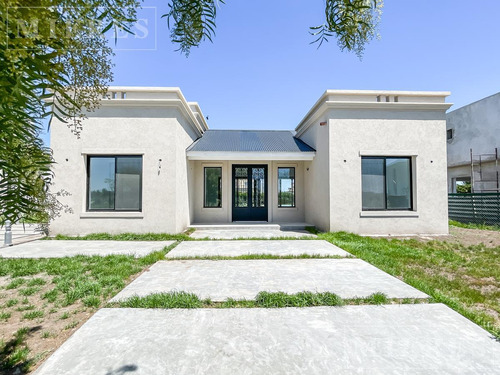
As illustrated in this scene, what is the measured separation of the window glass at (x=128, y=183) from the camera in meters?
8.91

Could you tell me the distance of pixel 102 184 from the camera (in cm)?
898

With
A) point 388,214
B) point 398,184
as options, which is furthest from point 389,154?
point 388,214

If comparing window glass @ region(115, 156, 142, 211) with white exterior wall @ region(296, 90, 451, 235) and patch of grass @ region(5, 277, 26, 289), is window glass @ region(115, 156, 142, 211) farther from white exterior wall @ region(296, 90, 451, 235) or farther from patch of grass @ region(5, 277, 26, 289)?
white exterior wall @ region(296, 90, 451, 235)

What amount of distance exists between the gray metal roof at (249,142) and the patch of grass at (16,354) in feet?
28.7

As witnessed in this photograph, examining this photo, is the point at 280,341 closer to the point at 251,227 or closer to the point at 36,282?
the point at 36,282

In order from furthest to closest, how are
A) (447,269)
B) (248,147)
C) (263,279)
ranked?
(248,147), (447,269), (263,279)

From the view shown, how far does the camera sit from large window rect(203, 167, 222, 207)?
1187 centimetres

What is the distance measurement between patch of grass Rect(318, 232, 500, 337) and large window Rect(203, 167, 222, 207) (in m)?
5.51

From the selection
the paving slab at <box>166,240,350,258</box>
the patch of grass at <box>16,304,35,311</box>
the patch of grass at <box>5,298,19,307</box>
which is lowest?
the patch of grass at <box>16,304,35,311</box>

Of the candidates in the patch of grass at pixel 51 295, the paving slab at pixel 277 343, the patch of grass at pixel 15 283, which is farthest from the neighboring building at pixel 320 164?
the paving slab at pixel 277 343

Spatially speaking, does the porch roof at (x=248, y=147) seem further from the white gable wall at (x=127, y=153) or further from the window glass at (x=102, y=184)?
the window glass at (x=102, y=184)

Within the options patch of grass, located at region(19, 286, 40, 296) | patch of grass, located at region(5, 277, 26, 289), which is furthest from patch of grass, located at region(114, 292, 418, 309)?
patch of grass, located at region(5, 277, 26, 289)

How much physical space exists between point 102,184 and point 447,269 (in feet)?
35.5

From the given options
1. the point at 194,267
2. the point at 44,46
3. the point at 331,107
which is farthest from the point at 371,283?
the point at 331,107
